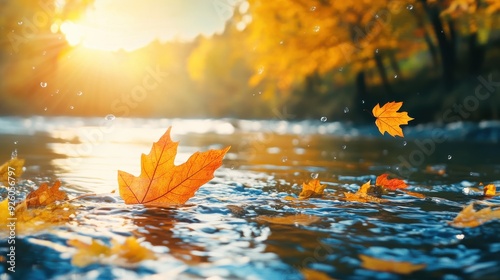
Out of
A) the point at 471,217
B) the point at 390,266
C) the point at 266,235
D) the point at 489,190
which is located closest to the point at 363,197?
the point at 471,217

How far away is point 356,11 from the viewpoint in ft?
51.0

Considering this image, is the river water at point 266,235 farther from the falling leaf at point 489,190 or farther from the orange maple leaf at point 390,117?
the orange maple leaf at point 390,117

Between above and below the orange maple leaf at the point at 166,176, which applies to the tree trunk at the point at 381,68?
above

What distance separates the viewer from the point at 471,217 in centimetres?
261

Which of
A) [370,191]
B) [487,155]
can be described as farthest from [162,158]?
[487,155]

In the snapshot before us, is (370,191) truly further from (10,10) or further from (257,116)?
(257,116)

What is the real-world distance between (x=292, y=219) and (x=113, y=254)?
3.27ft

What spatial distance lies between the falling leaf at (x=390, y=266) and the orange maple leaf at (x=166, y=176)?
81 cm

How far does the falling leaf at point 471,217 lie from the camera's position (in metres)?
2.50

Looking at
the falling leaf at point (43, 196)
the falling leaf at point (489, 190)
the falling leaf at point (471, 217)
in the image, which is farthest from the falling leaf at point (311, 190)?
the falling leaf at point (43, 196)

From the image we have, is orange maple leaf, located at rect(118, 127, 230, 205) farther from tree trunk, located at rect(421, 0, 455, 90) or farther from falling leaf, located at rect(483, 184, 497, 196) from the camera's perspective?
tree trunk, located at rect(421, 0, 455, 90)

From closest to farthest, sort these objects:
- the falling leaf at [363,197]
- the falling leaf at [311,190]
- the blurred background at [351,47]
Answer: the falling leaf at [363,197] → the falling leaf at [311,190] → the blurred background at [351,47]

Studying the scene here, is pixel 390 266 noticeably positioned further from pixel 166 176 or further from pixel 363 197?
pixel 363 197

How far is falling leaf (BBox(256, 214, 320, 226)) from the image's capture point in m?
2.59
